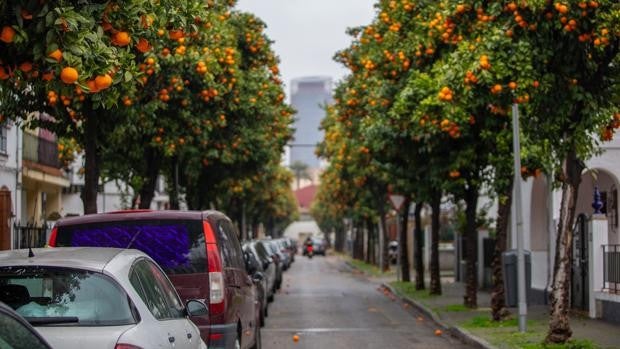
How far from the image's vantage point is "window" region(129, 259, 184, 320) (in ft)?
24.7

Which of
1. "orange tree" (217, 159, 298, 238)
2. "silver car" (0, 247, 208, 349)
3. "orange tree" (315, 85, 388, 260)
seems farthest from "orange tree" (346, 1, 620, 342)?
"orange tree" (217, 159, 298, 238)

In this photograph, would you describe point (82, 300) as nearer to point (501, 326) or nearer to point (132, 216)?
point (132, 216)

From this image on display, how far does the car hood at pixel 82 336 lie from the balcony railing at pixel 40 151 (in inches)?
1032

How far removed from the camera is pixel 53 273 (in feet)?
23.3

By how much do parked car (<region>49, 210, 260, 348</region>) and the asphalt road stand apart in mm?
6024

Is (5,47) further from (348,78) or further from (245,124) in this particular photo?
(348,78)

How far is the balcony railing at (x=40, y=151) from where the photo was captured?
107ft

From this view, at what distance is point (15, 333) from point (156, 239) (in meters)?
5.71

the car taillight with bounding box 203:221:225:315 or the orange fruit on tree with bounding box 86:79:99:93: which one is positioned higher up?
the orange fruit on tree with bounding box 86:79:99:93

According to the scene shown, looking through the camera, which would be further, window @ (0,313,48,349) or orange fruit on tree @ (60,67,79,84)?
orange fruit on tree @ (60,67,79,84)

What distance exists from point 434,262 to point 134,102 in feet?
41.5

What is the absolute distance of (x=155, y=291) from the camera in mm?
8047

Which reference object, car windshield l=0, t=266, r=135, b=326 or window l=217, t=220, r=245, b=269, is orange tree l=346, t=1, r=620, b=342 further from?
car windshield l=0, t=266, r=135, b=326

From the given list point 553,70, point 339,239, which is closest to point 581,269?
point 553,70
